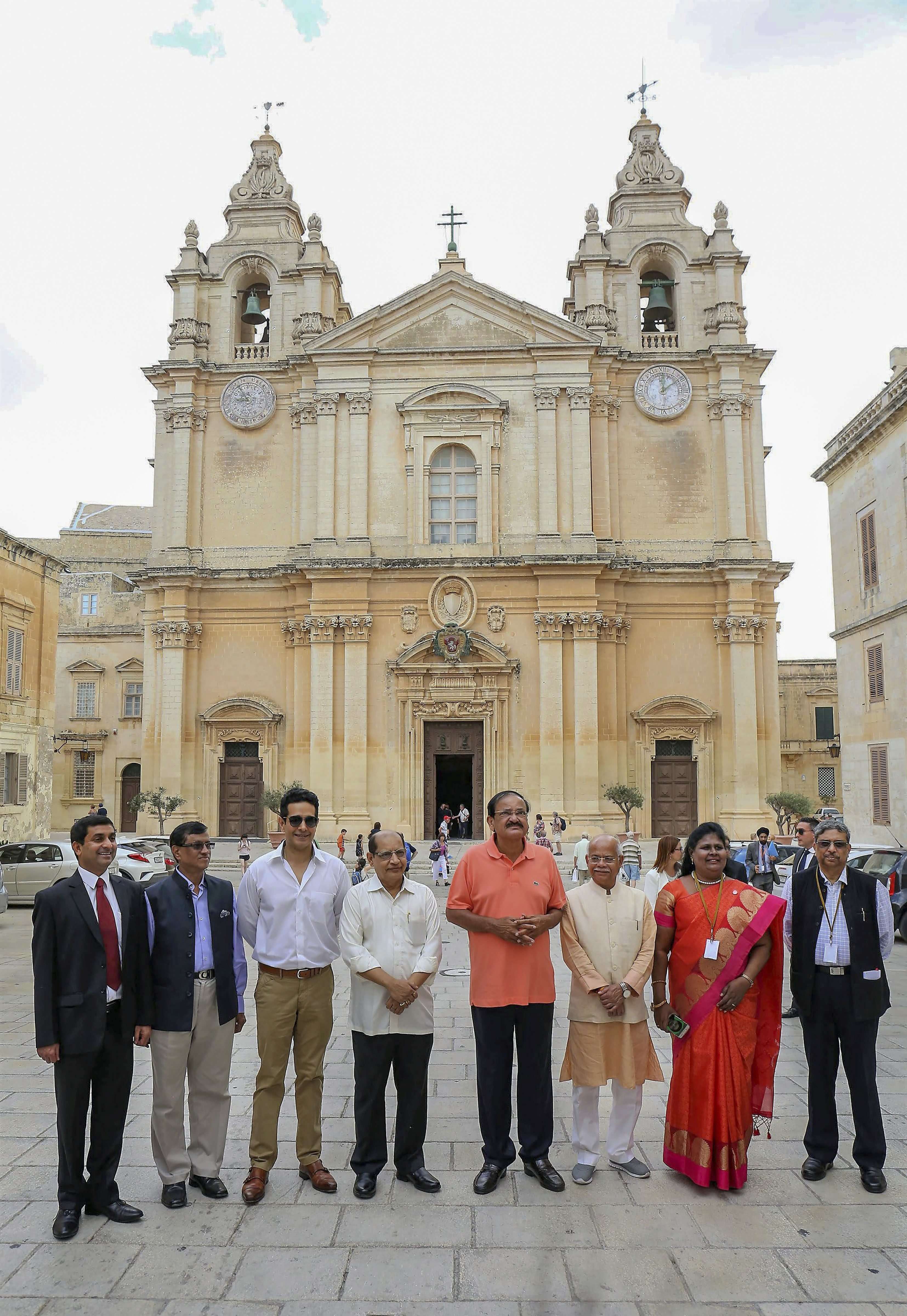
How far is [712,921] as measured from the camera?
217 inches

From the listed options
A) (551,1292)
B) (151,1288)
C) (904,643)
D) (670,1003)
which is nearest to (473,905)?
(670,1003)

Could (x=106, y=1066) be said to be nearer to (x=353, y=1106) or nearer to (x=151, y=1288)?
(x=151, y=1288)

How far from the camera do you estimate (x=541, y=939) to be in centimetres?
559

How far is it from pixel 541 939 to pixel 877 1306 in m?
2.28

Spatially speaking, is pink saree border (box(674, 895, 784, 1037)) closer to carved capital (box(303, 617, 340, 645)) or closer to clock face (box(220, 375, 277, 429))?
carved capital (box(303, 617, 340, 645))

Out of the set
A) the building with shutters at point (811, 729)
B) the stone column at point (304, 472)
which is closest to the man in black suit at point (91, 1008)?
the stone column at point (304, 472)

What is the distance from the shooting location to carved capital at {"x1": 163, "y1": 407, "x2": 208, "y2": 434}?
2930 cm

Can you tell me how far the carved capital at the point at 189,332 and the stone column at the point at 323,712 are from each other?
990 centimetres

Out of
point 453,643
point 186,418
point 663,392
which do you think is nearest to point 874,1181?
point 453,643

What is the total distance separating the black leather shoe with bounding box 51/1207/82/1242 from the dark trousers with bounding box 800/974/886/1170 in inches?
159

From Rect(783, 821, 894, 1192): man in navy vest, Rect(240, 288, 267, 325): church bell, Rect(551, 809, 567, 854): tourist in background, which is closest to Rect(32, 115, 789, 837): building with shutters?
Rect(551, 809, 567, 854): tourist in background

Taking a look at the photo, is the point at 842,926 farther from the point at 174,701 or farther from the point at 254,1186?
the point at 174,701

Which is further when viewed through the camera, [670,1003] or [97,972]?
[670,1003]

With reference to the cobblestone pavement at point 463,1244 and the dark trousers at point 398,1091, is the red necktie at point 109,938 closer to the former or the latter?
the cobblestone pavement at point 463,1244
